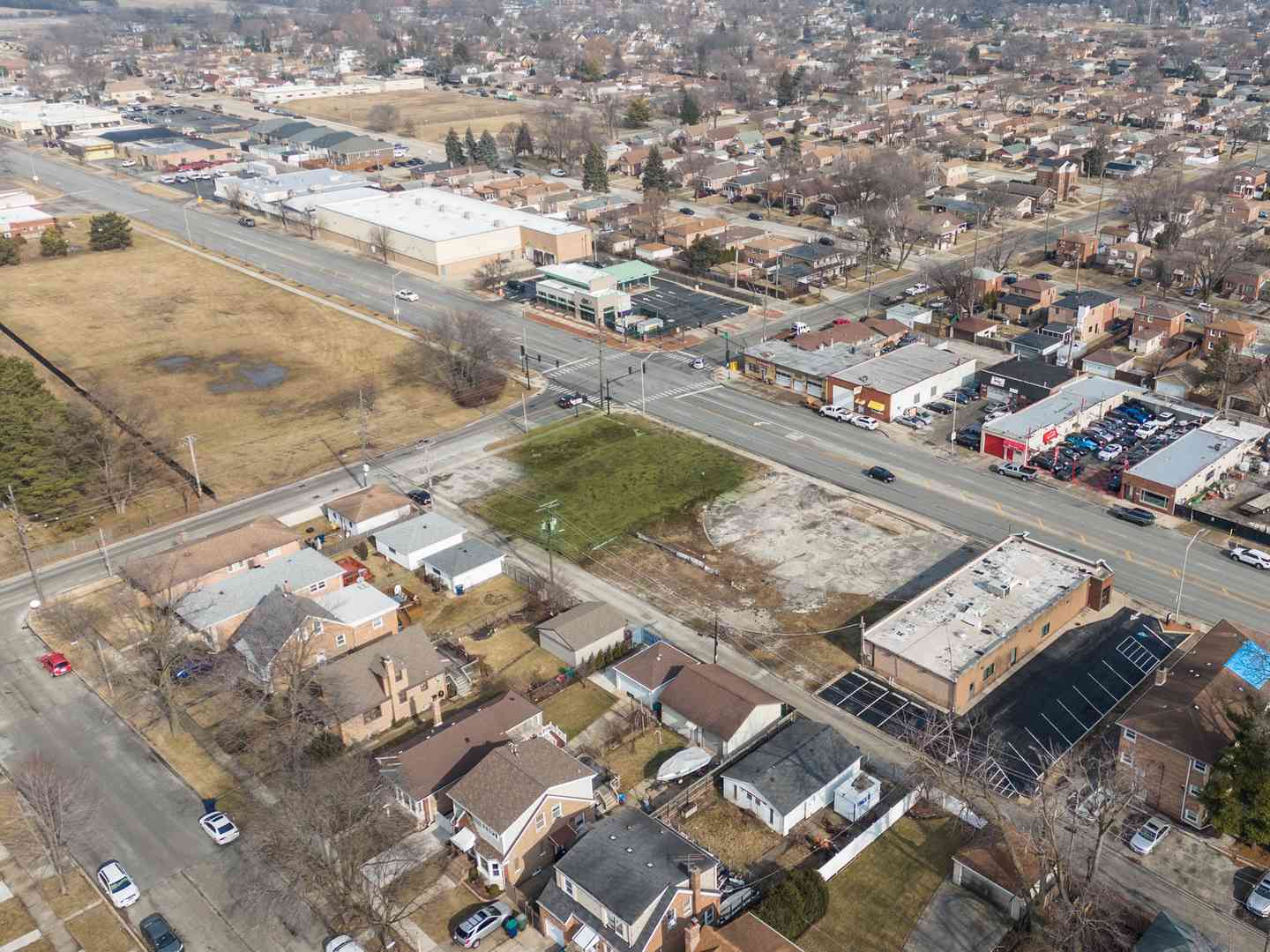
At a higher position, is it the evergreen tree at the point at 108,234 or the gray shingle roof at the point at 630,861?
the evergreen tree at the point at 108,234

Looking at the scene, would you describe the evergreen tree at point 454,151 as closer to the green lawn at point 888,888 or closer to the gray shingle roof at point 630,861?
the gray shingle roof at point 630,861

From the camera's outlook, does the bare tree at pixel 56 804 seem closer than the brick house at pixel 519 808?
Yes

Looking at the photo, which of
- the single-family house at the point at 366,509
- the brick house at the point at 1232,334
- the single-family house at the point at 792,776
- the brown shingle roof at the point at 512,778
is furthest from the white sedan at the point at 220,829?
the brick house at the point at 1232,334

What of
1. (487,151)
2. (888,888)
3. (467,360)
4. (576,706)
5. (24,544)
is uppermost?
(487,151)

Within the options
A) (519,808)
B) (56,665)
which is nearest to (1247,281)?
(519,808)

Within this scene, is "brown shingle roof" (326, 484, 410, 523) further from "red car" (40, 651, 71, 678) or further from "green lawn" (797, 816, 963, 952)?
"green lawn" (797, 816, 963, 952)

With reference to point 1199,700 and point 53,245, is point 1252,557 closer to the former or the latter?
point 1199,700
